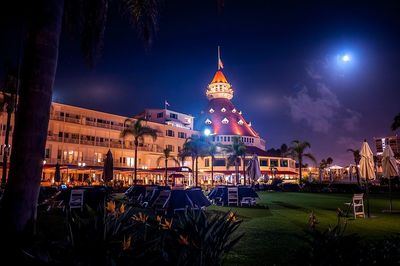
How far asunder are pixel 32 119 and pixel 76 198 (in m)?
9.80

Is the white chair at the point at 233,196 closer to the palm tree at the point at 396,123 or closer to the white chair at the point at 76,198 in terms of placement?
the white chair at the point at 76,198

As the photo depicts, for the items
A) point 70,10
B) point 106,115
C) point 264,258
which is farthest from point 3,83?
point 264,258

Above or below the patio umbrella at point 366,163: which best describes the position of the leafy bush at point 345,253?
below

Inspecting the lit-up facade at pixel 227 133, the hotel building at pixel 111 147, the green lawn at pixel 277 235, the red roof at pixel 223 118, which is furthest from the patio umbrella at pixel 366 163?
the red roof at pixel 223 118

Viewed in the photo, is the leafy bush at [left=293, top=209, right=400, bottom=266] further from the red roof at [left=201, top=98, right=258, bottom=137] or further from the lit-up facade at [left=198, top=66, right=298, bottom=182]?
the red roof at [left=201, top=98, right=258, bottom=137]

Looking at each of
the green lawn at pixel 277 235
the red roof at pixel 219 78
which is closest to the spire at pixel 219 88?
the red roof at pixel 219 78

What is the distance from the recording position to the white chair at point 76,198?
13.3m

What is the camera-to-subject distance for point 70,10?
7379 millimetres

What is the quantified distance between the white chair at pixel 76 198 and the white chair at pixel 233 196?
24.4 ft

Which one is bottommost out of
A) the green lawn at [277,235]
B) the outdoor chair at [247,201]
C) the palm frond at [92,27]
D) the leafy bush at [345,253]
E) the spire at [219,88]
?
the green lawn at [277,235]

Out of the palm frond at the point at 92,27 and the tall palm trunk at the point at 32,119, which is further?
the palm frond at the point at 92,27

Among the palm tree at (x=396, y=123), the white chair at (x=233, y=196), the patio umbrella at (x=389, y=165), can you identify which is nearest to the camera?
the patio umbrella at (x=389, y=165)

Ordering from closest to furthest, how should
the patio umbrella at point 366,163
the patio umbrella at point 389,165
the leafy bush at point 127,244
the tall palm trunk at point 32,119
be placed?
the leafy bush at point 127,244, the tall palm trunk at point 32,119, the patio umbrella at point 366,163, the patio umbrella at point 389,165

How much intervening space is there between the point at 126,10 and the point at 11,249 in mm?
5446
